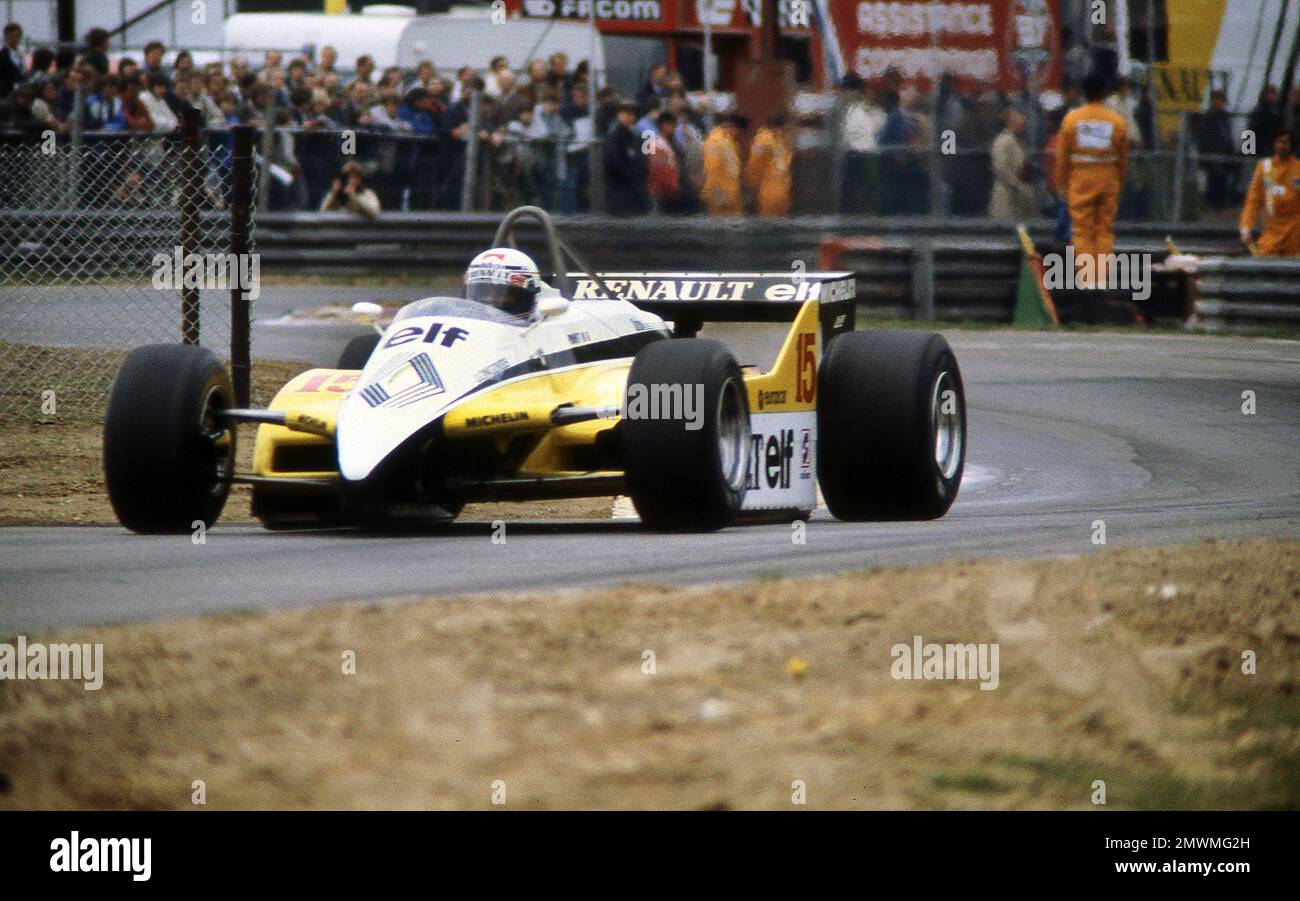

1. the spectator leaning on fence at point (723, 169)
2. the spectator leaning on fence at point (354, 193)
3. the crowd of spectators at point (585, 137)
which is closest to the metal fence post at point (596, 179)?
the crowd of spectators at point (585, 137)

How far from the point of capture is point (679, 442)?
7090mm

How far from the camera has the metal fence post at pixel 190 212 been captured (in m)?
10.0

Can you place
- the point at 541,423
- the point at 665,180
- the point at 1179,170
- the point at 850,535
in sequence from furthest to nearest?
1. the point at 1179,170
2. the point at 665,180
3. the point at 850,535
4. the point at 541,423

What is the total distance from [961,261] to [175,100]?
7.41 metres

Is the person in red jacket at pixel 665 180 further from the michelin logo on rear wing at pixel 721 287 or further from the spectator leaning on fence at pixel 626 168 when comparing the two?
the michelin logo on rear wing at pixel 721 287

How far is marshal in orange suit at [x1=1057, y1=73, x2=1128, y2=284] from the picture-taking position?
16.5m

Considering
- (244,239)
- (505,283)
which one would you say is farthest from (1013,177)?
(505,283)

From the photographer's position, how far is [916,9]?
2248 centimetres

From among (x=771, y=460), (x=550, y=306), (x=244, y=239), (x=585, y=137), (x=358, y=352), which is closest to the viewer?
(x=550, y=306)

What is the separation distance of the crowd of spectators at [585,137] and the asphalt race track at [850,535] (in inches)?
188

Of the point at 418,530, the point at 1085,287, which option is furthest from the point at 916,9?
the point at 418,530

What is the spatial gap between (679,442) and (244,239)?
386 centimetres

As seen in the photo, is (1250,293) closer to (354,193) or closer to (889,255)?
(889,255)

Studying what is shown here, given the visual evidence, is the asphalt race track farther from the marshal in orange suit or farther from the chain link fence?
the marshal in orange suit
